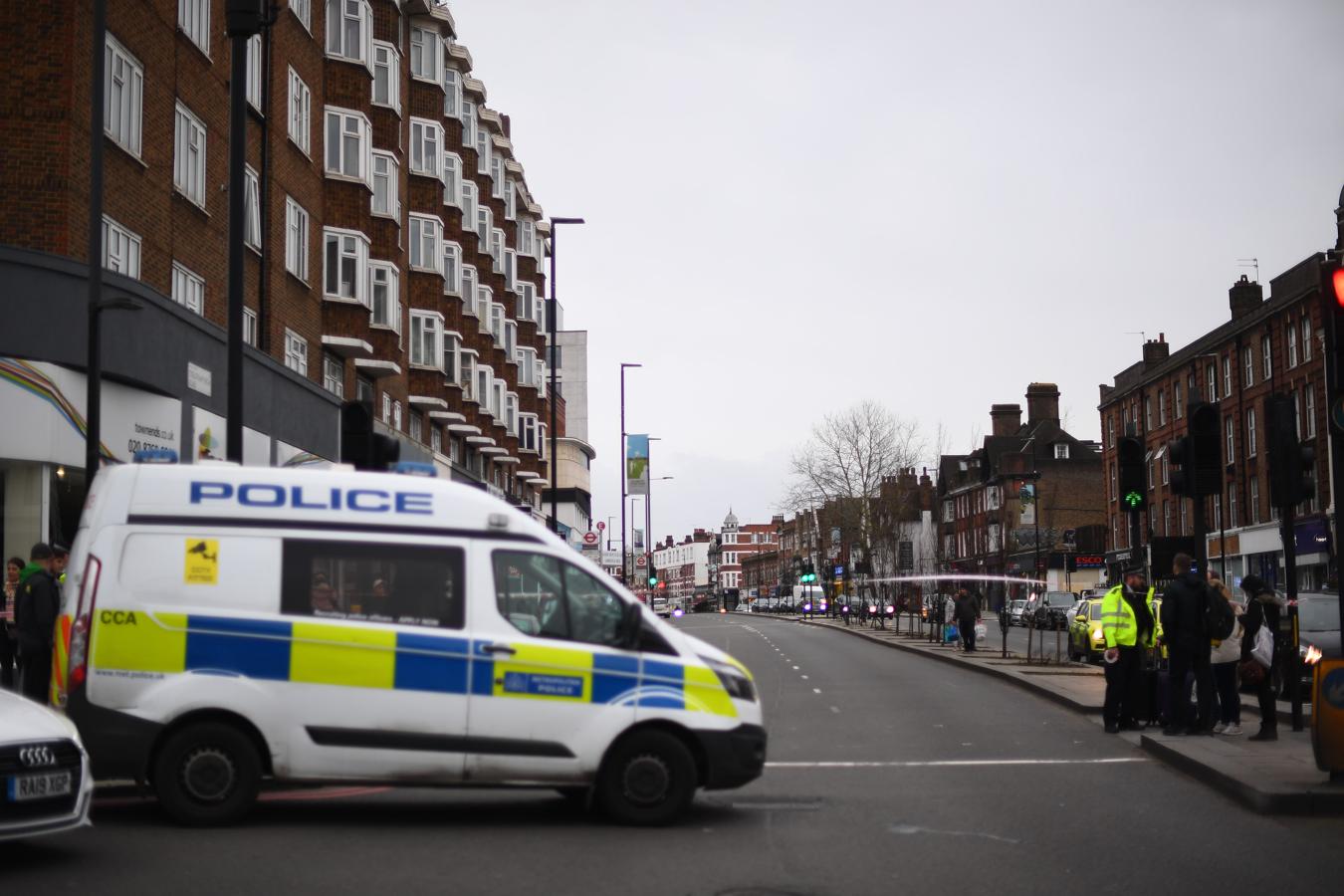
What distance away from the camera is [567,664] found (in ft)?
35.2

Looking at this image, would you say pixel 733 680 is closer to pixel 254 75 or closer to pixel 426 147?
pixel 254 75

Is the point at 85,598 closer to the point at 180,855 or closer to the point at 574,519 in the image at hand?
the point at 180,855

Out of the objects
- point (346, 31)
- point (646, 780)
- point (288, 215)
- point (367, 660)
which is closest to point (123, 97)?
point (288, 215)

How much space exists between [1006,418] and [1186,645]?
323ft

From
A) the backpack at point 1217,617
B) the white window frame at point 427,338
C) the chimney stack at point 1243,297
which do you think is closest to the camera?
the backpack at point 1217,617

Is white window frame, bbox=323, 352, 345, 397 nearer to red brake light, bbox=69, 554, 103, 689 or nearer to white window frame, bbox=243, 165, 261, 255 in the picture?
white window frame, bbox=243, 165, 261, 255

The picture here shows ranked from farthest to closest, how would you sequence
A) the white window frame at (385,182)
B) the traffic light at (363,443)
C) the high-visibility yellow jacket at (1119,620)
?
the white window frame at (385,182), the high-visibility yellow jacket at (1119,620), the traffic light at (363,443)

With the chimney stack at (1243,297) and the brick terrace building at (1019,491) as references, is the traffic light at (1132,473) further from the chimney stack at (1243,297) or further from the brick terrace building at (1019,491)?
the brick terrace building at (1019,491)

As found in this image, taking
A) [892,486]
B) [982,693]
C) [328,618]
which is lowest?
[982,693]

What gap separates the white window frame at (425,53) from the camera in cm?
4653

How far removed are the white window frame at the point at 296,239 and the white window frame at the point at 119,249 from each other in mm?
7879

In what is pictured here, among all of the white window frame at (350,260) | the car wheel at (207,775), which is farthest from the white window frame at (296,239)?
the car wheel at (207,775)

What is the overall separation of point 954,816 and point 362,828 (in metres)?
4.19

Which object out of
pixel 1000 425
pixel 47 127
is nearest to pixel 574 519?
pixel 1000 425
